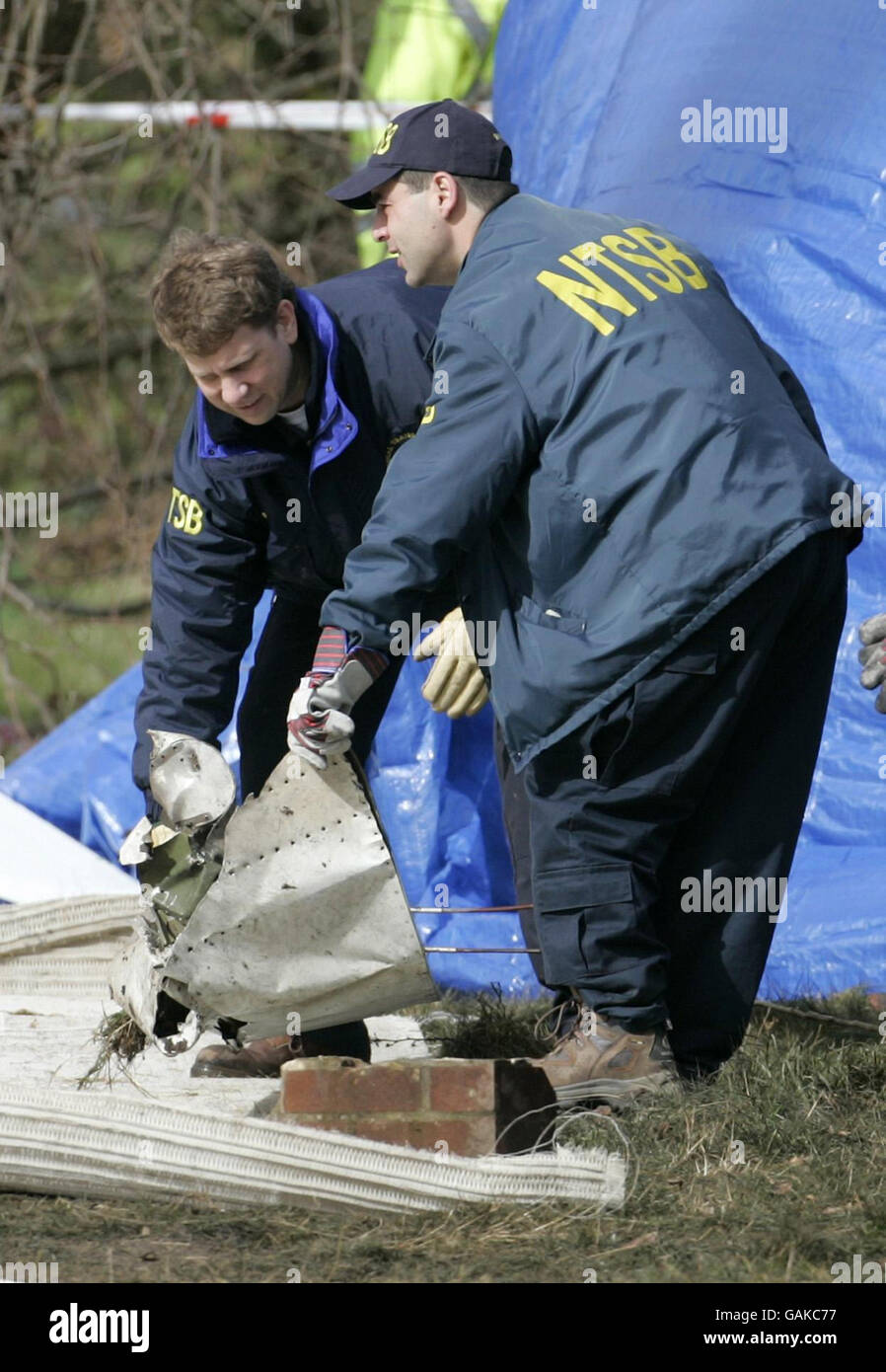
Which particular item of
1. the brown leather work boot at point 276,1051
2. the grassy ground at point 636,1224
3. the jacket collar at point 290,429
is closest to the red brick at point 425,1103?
the grassy ground at point 636,1224

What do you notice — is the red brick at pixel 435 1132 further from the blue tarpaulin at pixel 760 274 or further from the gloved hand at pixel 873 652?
the blue tarpaulin at pixel 760 274

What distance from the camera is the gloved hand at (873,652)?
9.20 feet

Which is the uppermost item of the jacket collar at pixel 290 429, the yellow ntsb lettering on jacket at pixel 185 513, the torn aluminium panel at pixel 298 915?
the jacket collar at pixel 290 429

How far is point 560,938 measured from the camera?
2.70 meters

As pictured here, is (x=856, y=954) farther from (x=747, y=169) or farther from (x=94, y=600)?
(x=94, y=600)

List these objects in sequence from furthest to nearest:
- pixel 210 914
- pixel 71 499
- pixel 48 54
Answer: pixel 71 499, pixel 48 54, pixel 210 914

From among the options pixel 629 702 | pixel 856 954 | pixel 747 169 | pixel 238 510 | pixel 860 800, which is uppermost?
pixel 747 169

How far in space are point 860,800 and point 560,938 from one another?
1.47 m

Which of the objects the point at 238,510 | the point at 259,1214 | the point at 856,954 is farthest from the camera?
the point at 856,954

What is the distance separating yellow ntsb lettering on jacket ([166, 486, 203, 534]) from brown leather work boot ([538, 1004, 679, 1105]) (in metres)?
1.14

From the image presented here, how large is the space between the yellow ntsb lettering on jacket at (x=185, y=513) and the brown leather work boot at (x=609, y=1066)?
1140 mm

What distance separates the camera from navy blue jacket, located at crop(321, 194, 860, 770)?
255 centimetres

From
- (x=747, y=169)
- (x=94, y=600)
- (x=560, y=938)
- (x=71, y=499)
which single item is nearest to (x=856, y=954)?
(x=560, y=938)

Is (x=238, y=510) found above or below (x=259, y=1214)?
above
